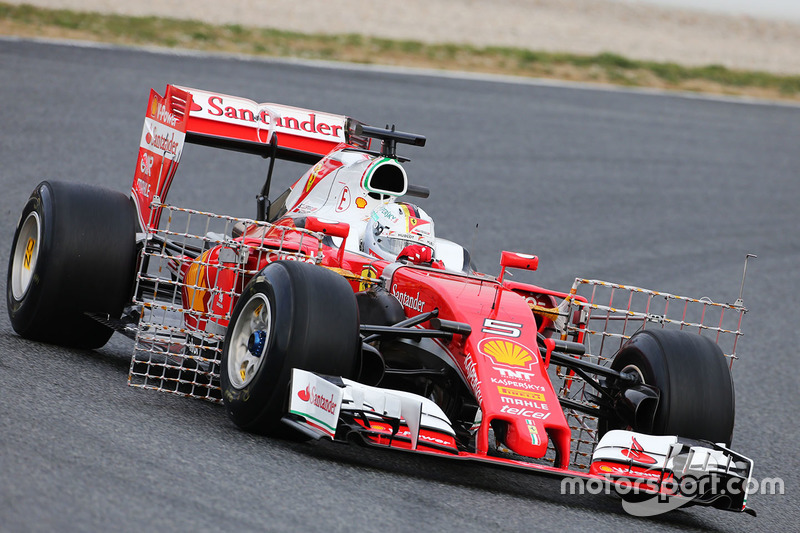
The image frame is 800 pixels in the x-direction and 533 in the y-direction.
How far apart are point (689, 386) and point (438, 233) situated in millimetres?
7641

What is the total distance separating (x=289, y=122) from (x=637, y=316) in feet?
10.5

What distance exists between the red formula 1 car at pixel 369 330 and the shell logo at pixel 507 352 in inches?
0.4

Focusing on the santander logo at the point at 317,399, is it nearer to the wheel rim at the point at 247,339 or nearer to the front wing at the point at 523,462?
the front wing at the point at 523,462

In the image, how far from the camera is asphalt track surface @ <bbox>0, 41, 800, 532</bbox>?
4535 mm

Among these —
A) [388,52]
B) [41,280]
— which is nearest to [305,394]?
[41,280]

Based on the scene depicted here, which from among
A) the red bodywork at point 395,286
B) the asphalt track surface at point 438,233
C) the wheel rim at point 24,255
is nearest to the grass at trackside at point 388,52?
the asphalt track surface at point 438,233

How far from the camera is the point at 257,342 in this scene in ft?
18.2

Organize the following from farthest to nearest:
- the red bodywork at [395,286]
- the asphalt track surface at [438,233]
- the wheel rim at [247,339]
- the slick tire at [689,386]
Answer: the slick tire at [689,386], the wheel rim at [247,339], the red bodywork at [395,286], the asphalt track surface at [438,233]

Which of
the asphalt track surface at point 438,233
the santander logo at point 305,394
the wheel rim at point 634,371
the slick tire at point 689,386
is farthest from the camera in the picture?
the wheel rim at point 634,371

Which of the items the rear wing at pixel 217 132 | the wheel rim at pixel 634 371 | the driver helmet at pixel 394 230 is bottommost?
the wheel rim at pixel 634 371

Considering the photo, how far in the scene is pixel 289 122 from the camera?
852 cm

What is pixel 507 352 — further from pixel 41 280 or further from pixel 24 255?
pixel 24 255

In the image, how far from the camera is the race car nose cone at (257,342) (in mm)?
5531

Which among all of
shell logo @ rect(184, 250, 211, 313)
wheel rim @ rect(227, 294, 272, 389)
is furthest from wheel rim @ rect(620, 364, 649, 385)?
shell logo @ rect(184, 250, 211, 313)
